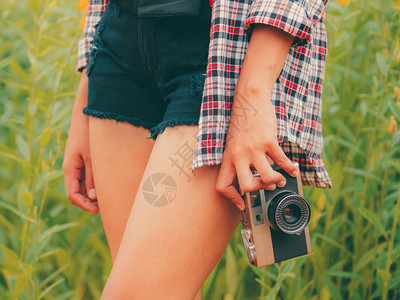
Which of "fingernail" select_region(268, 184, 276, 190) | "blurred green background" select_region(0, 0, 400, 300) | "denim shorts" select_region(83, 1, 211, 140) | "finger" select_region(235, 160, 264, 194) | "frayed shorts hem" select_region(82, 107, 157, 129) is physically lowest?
"blurred green background" select_region(0, 0, 400, 300)

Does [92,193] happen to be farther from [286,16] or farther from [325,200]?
[325,200]

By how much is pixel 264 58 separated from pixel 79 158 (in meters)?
0.58

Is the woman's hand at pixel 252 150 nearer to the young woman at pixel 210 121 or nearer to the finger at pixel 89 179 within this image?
the young woman at pixel 210 121

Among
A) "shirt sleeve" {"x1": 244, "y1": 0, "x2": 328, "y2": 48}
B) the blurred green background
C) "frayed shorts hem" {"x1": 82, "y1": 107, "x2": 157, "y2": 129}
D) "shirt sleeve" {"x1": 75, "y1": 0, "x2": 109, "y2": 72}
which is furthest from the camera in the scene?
the blurred green background

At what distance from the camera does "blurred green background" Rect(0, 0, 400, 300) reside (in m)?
1.28

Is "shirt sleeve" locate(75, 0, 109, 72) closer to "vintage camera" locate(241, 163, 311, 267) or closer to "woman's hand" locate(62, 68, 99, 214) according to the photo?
"woman's hand" locate(62, 68, 99, 214)

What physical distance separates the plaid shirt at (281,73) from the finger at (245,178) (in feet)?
0.17

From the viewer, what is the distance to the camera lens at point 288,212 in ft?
2.33

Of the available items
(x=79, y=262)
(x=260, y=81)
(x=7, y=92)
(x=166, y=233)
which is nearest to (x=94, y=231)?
(x=79, y=262)

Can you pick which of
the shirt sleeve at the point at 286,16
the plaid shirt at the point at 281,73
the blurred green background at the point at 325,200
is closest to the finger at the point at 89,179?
the blurred green background at the point at 325,200

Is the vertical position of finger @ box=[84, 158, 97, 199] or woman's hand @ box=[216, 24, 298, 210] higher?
woman's hand @ box=[216, 24, 298, 210]

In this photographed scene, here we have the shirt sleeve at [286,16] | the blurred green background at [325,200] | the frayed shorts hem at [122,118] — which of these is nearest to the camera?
the shirt sleeve at [286,16]

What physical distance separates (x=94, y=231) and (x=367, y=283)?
1.09 meters

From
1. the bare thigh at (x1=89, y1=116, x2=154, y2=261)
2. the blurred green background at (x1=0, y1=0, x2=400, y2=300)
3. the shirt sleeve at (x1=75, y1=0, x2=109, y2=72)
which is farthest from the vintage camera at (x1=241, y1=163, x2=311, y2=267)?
the shirt sleeve at (x1=75, y1=0, x2=109, y2=72)
